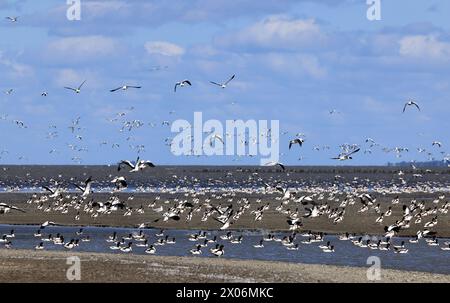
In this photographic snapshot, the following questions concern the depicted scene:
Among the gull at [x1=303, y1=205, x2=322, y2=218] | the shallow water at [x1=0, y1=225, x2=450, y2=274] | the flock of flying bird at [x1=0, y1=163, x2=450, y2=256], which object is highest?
the gull at [x1=303, y1=205, x2=322, y2=218]

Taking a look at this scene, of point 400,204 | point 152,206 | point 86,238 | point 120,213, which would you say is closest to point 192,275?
point 86,238

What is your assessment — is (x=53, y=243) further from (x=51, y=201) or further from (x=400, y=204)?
(x=400, y=204)

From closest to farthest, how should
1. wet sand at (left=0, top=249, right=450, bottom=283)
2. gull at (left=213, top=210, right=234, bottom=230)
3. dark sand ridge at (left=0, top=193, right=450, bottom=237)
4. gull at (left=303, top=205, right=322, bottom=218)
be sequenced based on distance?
wet sand at (left=0, top=249, right=450, bottom=283) < gull at (left=213, top=210, right=234, bottom=230) < dark sand ridge at (left=0, top=193, right=450, bottom=237) < gull at (left=303, top=205, right=322, bottom=218)

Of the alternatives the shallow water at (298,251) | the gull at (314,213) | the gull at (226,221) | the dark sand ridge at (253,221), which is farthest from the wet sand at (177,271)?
the gull at (314,213)

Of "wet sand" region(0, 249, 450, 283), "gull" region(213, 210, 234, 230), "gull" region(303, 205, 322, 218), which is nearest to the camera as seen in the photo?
"wet sand" region(0, 249, 450, 283)

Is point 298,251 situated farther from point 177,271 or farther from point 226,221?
point 226,221

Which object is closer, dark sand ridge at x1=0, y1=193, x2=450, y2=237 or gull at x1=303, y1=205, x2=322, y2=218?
dark sand ridge at x1=0, y1=193, x2=450, y2=237

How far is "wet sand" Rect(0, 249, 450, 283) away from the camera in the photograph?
3297 cm

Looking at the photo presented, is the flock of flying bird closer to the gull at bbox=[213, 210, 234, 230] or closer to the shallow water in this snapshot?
the gull at bbox=[213, 210, 234, 230]

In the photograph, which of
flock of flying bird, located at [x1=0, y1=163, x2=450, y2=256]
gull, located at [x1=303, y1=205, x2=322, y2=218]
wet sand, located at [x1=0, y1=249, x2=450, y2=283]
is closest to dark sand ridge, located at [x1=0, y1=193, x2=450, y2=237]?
flock of flying bird, located at [x1=0, y1=163, x2=450, y2=256]

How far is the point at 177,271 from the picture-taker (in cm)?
3578
